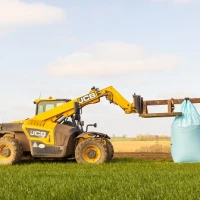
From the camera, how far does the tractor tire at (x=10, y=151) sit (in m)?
17.1

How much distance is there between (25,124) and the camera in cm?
1748

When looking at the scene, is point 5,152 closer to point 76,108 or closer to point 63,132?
point 63,132

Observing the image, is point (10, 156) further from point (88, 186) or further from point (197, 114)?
point (88, 186)

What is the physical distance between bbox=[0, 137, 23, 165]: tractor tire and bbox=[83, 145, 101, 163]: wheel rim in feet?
8.08

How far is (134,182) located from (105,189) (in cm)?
121

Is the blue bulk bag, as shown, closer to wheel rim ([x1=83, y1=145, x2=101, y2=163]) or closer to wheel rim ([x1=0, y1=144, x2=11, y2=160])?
wheel rim ([x1=83, y1=145, x2=101, y2=163])

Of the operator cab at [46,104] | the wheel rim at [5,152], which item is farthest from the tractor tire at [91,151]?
the wheel rim at [5,152]

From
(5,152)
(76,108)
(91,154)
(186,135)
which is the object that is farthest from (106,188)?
(5,152)

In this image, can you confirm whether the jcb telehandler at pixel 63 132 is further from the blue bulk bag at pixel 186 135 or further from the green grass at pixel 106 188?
the green grass at pixel 106 188

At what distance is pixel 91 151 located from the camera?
55.1 feet

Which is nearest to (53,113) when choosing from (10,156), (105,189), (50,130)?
(50,130)

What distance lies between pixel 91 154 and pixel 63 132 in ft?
4.32

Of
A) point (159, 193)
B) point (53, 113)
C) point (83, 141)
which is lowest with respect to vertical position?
point (159, 193)

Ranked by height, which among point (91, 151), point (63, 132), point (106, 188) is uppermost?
point (63, 132)
